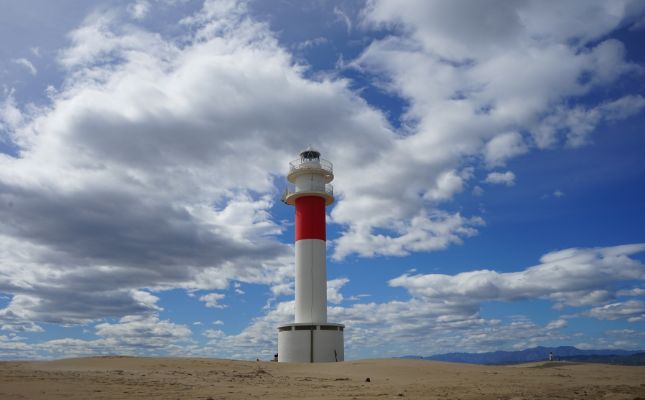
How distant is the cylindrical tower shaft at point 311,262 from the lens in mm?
31078

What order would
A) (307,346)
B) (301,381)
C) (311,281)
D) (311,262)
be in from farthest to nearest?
(311,262)
(311,281)
(307,346)
(301,381)

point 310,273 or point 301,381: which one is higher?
point 310,273

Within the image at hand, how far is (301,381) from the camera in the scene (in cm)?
1745

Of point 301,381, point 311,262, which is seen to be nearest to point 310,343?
point 311,262

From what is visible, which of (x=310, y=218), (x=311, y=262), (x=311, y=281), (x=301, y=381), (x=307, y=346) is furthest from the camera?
(x=310, y=218)

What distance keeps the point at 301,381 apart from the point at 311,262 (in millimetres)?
14324

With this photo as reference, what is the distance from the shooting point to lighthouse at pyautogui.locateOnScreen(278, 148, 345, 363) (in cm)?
3003

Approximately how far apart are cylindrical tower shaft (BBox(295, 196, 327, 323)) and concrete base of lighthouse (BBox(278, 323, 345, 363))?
62cm

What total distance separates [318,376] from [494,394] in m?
8.14

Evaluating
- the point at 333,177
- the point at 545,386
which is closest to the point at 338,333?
the point at 333,177

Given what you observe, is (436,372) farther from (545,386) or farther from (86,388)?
(86,388)

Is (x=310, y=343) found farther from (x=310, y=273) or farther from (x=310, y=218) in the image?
(x=310, y=218)

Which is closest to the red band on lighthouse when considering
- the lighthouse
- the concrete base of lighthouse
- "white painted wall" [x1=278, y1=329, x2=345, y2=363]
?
the lighthouse

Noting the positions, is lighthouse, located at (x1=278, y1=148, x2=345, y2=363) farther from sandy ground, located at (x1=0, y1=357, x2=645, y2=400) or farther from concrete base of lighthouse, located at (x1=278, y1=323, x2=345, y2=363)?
sandy ground, located at (x1=0, y1=357, x2=645, y2=400)
